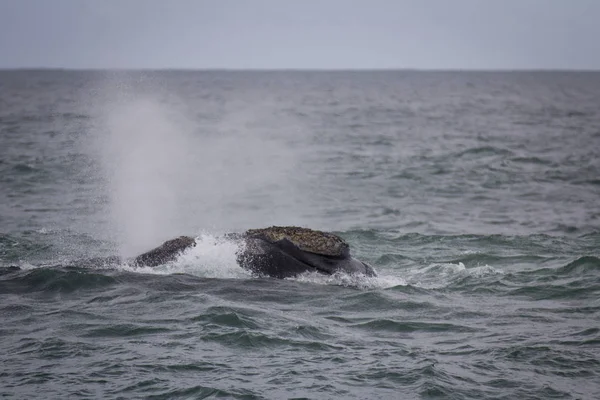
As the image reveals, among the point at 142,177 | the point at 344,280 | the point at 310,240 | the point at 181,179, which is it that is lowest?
the point at 181,179

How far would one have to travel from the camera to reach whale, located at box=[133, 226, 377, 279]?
16375 millimetres

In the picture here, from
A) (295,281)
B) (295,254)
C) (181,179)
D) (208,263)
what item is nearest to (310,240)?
(295,254)

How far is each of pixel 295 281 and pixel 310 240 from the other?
2.54 ft

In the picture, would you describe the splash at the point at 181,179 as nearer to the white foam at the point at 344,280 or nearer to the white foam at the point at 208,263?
the white foam at the point at 208,263

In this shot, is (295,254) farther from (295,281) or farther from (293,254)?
(295,281)

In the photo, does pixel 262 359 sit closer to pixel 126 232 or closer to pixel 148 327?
pixel 148 327

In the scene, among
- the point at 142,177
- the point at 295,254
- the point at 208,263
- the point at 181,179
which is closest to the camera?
the point at 295,254

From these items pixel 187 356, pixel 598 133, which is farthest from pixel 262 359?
pixel 598 133

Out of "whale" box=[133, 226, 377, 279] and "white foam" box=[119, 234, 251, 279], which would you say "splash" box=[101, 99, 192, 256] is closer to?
"white foam" box=[119, 234, 251, 279]

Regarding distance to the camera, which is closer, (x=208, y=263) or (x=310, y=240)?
(x=310, y=240)

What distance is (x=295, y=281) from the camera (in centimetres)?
1630

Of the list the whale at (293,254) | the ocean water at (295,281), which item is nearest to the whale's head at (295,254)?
the whale at (293,254)

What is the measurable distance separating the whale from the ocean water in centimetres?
21

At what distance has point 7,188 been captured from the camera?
31.6 metres
